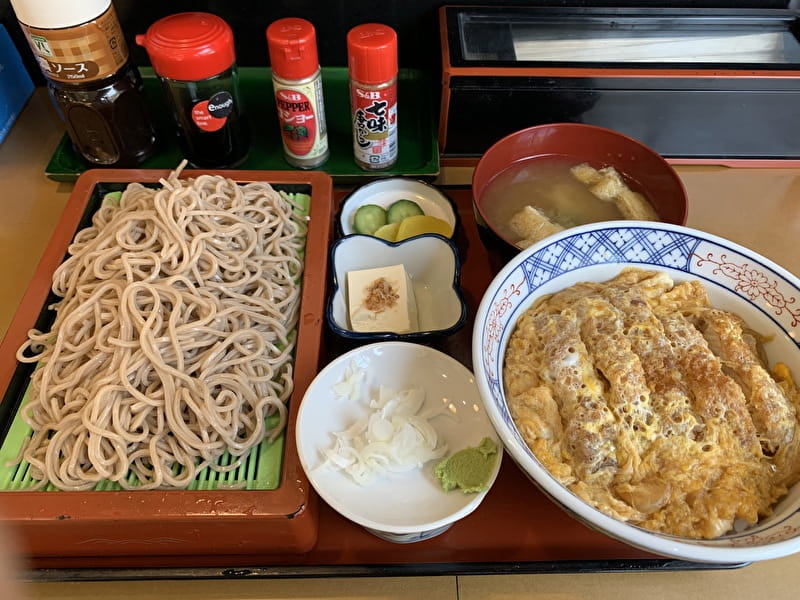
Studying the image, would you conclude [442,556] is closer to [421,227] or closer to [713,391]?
[713,391]

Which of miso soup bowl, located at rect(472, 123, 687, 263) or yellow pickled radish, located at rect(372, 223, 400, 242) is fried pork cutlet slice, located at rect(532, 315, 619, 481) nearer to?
miso soup bowl, located at rect(472, 123, 687, 263)

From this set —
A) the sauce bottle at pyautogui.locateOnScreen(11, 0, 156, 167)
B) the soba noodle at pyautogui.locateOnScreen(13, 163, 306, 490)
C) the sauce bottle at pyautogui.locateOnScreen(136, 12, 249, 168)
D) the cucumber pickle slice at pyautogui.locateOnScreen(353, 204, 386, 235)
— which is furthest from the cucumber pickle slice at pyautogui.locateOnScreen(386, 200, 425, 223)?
the sauce bottle at pyautogui.locateOnScreen(11, 0, 156, 167)

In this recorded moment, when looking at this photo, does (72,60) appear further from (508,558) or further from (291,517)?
(508,558)

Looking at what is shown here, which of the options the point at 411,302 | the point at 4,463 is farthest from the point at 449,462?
the point at 4,463

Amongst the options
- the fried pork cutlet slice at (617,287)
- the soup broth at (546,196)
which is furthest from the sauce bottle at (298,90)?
the fried pork cutlet slice at (617,287)

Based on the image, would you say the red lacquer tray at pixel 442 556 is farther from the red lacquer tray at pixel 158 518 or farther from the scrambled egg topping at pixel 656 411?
the scrambled egg topping at pixel 656 411

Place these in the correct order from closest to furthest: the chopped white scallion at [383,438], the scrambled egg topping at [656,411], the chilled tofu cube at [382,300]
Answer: the scrambled egg topping at [656,411] → the chopped white scallion at [383,438] → the chilled tofu cube at [382,300]

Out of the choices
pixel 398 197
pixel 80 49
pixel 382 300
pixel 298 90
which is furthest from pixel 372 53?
pixel 80 49
